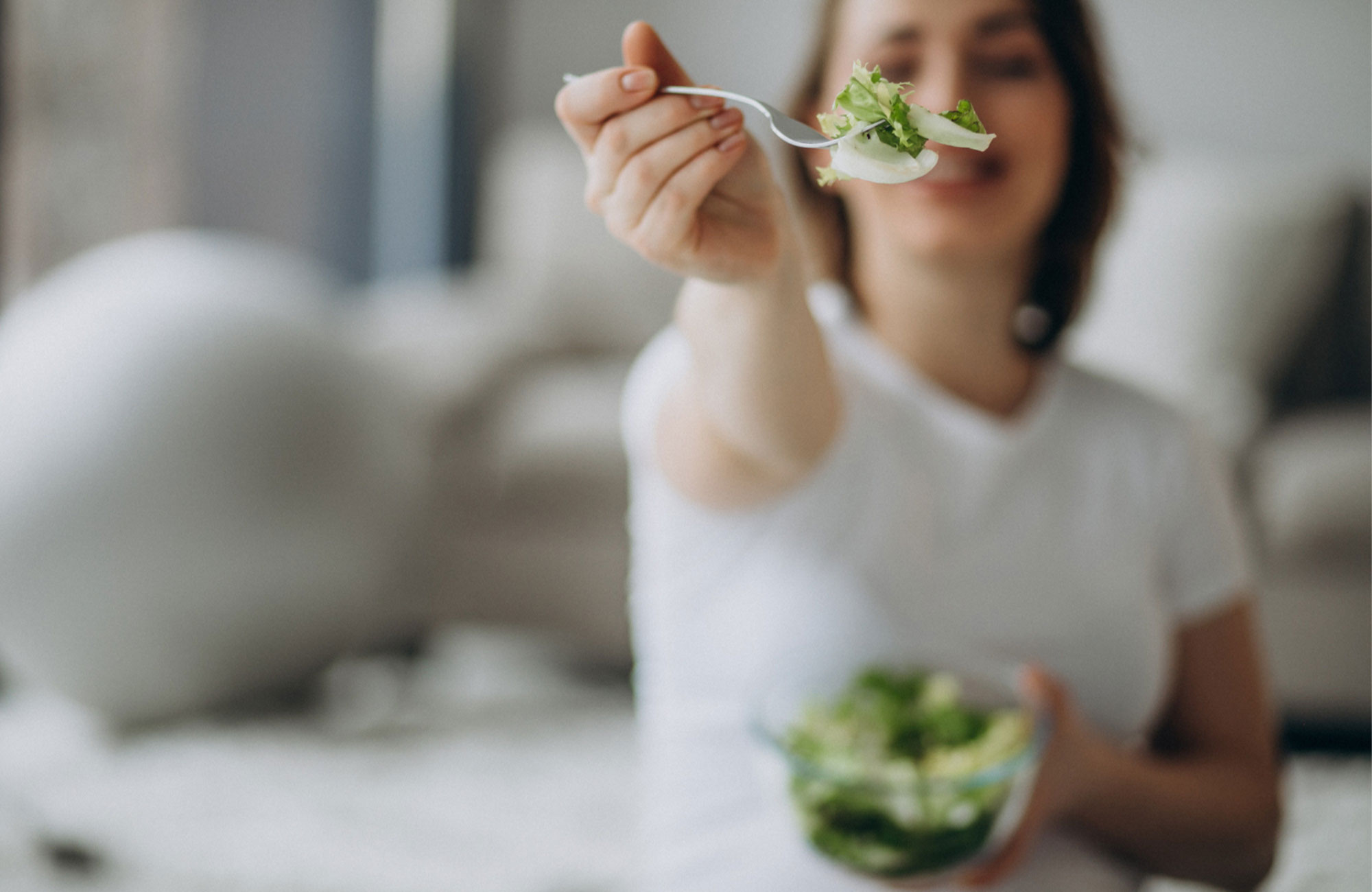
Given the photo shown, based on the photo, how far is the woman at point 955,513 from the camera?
2.30ft

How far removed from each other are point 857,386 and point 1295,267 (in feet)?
5.82

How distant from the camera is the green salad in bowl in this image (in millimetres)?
571

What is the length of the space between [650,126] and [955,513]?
45cm

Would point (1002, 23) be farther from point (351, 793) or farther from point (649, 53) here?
point (351, 793)

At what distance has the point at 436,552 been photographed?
7.06ft

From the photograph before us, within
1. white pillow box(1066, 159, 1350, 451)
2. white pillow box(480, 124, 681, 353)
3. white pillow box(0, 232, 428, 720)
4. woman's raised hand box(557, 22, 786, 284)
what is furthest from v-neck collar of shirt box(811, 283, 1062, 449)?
white pillow box(480, 124, 681, 353)

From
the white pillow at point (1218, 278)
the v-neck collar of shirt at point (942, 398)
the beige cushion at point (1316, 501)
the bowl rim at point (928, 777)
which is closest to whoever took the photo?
the bowl rim at point (928, 777)

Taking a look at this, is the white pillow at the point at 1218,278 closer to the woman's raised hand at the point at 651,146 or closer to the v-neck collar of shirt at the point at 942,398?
the v-neck collar of shirt at the point at 942,398

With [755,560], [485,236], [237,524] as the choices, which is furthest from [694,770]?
[485,236]

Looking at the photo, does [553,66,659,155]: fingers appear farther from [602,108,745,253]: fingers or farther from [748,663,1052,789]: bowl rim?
[748,663,1052,789]: bowl rim

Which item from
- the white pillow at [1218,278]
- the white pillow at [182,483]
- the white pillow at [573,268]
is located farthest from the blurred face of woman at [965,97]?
the white pillow at [573,268]

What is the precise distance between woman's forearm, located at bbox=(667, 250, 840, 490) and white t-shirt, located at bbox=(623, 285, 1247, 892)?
1.7 inches

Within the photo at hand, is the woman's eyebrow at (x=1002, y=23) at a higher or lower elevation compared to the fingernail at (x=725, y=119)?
higher

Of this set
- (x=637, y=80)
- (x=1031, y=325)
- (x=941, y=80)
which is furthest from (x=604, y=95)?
(x=1031, y=325)
